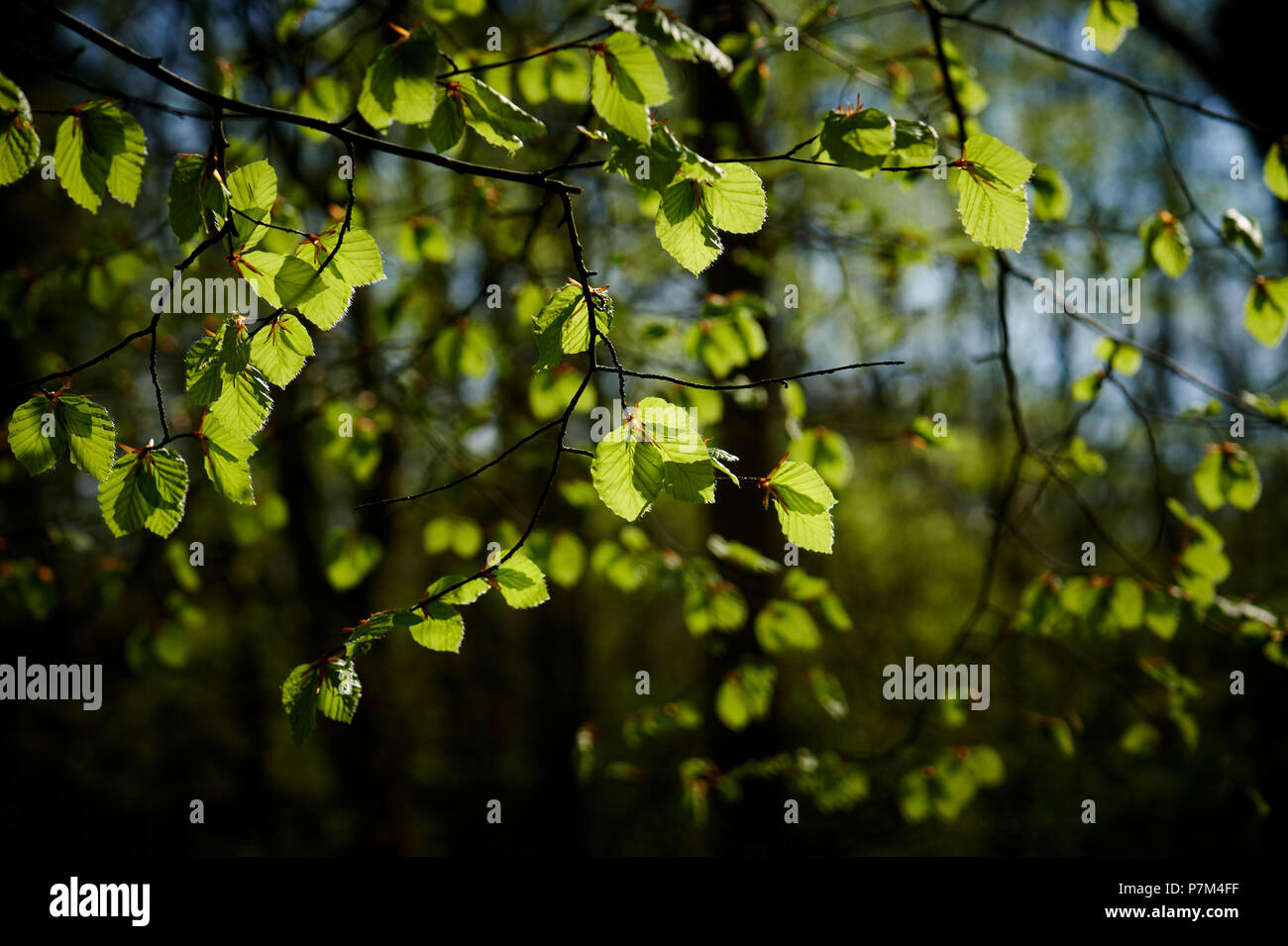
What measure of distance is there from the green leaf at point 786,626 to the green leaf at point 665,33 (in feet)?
4.95

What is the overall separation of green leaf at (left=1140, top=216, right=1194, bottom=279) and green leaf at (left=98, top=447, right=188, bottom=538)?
6.93 ft

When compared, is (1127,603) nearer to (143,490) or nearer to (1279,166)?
(1279,166)

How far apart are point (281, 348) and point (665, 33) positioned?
28.6 inches

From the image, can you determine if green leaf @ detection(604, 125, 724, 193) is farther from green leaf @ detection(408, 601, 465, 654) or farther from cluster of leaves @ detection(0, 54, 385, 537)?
green leaf @ detection(408, 601, 465, 654)

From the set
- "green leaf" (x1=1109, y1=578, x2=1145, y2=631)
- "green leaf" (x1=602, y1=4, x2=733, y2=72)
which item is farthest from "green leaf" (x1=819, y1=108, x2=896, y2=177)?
"green leaf" (x1=1109, y1=578, x2=1145, y2=631)

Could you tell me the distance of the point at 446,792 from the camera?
7.92 meters

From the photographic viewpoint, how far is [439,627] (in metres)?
1.08

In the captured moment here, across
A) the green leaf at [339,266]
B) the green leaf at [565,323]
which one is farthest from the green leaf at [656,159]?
the green leaf at [339,266]

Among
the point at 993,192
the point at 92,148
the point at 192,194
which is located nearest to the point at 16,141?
the point at 92,148

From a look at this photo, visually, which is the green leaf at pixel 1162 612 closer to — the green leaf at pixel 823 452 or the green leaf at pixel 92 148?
the green leaf at pixel 823 452

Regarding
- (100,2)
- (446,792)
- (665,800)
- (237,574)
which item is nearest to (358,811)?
(237,574)

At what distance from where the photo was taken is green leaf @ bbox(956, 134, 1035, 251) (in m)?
0.98

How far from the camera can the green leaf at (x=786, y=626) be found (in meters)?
2.02
